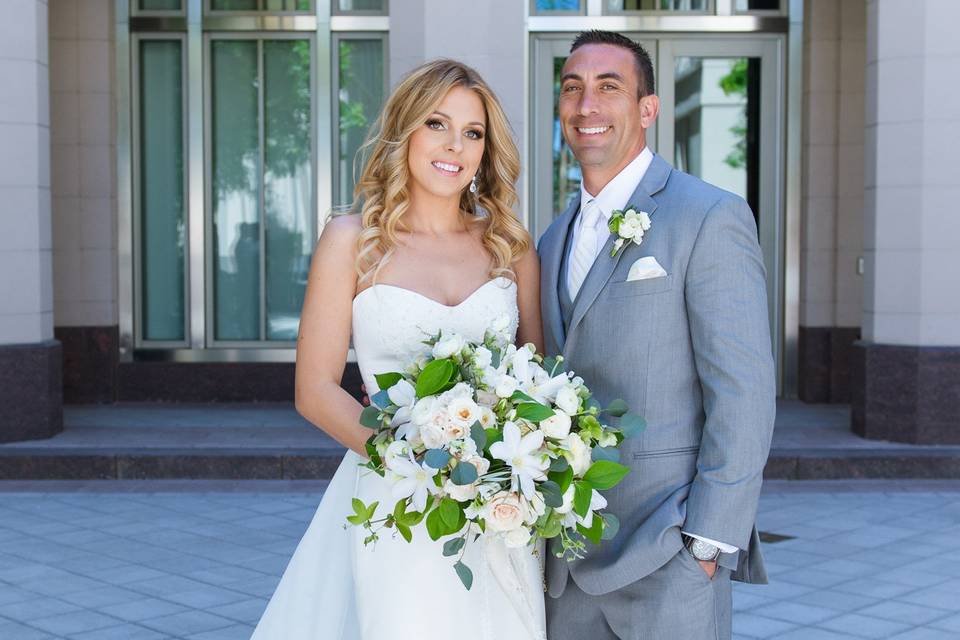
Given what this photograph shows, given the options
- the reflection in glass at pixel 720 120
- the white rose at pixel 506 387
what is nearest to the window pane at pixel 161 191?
the reflection in glass at pixel 720 120

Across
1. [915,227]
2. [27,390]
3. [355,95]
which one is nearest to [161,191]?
[355,95]

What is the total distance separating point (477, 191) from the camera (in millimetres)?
3428

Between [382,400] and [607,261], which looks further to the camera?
[607,261]

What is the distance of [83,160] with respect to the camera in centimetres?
1045

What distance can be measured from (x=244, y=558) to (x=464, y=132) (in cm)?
374

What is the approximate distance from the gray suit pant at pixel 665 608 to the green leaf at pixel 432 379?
72cm

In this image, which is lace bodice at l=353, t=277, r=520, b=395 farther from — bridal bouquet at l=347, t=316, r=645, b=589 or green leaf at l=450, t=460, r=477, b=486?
green leaf at l=450, t=460, r=477, b=486

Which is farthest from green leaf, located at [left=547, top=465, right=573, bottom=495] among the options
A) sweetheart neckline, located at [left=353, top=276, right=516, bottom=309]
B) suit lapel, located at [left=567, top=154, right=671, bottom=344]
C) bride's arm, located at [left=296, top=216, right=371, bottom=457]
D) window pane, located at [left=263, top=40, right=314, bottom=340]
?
window pane, located at [left=263, top=40, right=314, bottom=340]

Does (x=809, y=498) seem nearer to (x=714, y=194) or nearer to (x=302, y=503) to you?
(x=302, y=503)

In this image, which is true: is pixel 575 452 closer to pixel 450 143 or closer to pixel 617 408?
pixel 617 408

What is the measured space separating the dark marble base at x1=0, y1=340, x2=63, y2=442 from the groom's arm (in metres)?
6.59

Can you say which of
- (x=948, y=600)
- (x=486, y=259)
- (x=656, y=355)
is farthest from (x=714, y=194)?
(x=948, y=600)

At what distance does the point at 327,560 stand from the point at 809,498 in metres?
5.00

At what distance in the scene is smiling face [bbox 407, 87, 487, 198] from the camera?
311cm
